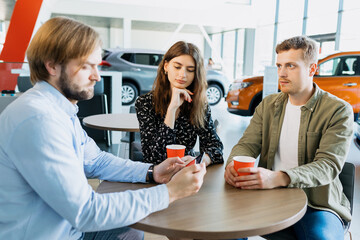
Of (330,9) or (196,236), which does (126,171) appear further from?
(330,9)

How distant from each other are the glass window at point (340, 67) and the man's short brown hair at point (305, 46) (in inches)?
169

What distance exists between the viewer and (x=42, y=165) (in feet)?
2.79

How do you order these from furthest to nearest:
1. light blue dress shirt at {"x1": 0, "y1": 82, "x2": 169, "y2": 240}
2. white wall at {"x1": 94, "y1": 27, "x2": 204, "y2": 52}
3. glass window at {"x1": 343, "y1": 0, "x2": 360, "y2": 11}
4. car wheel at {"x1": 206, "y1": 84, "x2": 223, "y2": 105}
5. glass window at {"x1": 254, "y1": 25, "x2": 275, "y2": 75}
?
white wall at {"x1": 94, "y1": 27, "x2": 204, "y2": 52}, glass window at {"x1": 254, "y1": 25, "x2": 275, "y2": 75}, car wheel at {"x1": 206, "y1": 84, "x2": 223, "y2": 105}, glass window at {"x1": 343, "y1": 0, "x2": 360, "y2": 11}, light blue dress shirt at {"x1": 0, "y1": 82, "x2": 169, "y2": 240}

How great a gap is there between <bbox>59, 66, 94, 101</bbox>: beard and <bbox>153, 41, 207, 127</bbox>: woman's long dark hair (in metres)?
0.91

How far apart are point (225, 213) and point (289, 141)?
759 mm

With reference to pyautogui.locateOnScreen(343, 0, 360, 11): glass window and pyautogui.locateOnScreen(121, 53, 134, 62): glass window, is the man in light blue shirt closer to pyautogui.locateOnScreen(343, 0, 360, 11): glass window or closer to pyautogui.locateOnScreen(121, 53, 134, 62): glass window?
pyautogui.locateOnScreen(121, 53, 134, 62): glass window

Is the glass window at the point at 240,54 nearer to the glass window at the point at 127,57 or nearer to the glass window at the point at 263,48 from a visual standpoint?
the glass window at the point at 263,48

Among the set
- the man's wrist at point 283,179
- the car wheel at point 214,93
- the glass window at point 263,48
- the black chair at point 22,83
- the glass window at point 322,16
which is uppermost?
the glass window at point 322,16

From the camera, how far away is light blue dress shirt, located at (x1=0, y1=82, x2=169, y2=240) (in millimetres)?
856

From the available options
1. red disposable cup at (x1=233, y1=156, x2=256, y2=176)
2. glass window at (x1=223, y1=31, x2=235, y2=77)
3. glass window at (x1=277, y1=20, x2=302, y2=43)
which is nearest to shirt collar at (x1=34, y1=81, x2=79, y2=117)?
red disposable cup at (x1=233, y1=156, x2=256, y2=176)

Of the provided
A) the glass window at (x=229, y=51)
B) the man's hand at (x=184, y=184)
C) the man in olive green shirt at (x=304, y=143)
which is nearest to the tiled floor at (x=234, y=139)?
the man in olive green shirt at (x=304, y=143)

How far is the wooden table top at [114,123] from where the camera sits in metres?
2.56

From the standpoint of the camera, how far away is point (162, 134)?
187cm

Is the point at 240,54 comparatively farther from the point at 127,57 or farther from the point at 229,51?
the point at 127,57
